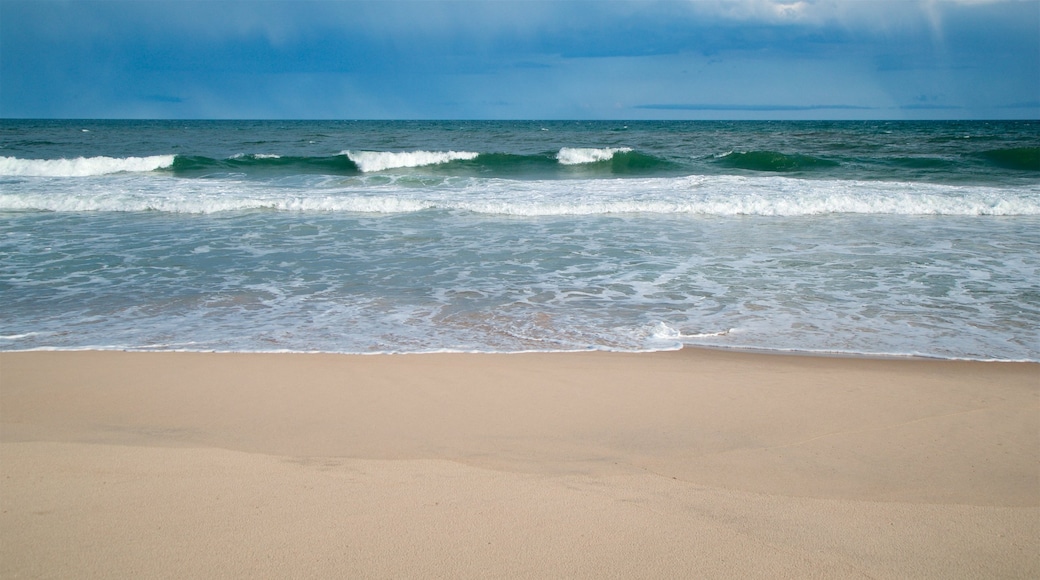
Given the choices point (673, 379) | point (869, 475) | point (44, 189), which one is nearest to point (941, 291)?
point (673, 379)

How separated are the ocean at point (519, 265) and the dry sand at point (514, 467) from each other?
0.73 metres

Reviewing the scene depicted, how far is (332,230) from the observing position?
1138cm

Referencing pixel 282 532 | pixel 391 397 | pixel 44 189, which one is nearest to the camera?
pixel 282 532

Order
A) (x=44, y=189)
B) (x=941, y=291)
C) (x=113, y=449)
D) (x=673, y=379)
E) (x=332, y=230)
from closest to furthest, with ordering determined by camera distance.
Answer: (x=113, y=449), (x=673, y=379), (x=941, y=291), (x=332, y=230), (x=44, y=189)

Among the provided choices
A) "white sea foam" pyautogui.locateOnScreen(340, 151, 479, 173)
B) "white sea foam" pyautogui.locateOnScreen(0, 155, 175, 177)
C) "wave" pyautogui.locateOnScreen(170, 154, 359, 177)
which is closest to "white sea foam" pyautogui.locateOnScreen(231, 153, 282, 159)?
"wave" pyautogui.locateOnScreen(170, 154, 359, 177)

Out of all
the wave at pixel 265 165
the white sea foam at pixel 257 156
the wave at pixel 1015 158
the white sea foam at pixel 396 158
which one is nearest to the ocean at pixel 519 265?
the wave at pixel 265 165

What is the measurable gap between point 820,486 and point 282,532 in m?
2.19

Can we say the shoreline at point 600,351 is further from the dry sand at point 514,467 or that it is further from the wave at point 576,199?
the wave at point 576,199

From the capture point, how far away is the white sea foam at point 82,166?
23.0 metres

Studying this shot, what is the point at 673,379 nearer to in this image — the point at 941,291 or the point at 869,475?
the point at 869,475

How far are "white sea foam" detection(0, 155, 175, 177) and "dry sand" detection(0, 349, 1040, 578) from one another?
2164 centimetres

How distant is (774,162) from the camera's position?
2423cm

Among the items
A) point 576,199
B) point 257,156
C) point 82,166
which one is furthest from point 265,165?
point 576,199

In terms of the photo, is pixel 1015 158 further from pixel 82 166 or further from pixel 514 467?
pixel 82 166
